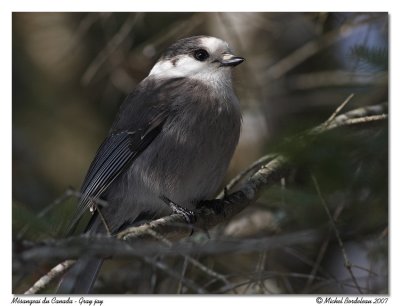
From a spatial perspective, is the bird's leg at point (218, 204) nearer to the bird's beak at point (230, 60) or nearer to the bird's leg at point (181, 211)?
the bird's leg at point (181, 211)

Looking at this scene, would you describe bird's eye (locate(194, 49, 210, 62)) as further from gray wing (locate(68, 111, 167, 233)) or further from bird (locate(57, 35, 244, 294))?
gray wing (locate(68, 111, 167, 233))

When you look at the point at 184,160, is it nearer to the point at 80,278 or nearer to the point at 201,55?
the point at 201,55

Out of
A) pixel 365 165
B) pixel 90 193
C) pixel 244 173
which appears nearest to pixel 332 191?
pixel 365 165

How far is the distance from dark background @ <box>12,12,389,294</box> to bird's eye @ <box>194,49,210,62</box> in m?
0.26

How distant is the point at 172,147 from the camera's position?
120 inches

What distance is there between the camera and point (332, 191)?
6.52 ft

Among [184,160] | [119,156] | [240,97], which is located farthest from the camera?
[240,97]

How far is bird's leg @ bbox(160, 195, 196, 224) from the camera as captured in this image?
303 centimetres

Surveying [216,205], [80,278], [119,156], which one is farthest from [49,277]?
[216,205]

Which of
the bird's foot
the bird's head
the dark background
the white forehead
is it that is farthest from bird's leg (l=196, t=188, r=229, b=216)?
the white forehead

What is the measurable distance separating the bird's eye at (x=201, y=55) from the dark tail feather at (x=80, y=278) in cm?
113

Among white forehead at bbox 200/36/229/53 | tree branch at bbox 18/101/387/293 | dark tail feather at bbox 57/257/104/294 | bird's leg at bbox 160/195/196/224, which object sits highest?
white forehead at bbox 200/36/229/53

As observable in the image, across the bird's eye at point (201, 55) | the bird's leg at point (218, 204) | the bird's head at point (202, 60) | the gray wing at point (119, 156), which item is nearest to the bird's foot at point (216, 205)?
the bird's leg at point (218, 204)

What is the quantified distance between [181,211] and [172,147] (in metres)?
0.30
